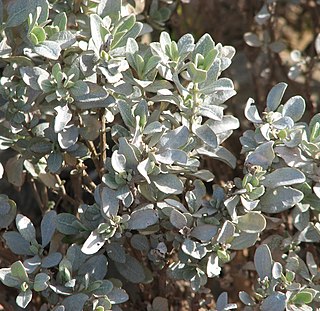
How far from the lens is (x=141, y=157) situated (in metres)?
1.50

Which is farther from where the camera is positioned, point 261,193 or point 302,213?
point 302,213

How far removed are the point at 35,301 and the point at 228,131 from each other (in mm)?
748

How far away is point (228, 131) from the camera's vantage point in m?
1.69

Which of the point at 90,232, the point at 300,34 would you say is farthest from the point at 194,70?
the point at 300,34

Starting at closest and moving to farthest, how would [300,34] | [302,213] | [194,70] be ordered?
[194,70] < [302,213] < [300,34]

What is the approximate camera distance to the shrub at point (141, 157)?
1.50 meters

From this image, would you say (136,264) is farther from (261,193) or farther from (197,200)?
(261,193)

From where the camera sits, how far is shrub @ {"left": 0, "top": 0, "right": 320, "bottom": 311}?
150cm

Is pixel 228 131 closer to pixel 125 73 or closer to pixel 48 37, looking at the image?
pixel 125 73

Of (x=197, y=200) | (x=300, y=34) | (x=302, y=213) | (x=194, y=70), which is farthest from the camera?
(x=300, y=34)

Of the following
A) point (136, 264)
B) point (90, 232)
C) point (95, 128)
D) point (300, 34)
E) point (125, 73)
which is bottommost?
point (300, 34)

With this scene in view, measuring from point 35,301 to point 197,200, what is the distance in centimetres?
65

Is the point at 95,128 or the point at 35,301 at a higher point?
the point at 95,128

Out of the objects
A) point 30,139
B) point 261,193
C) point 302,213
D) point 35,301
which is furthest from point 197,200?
point 35,301
